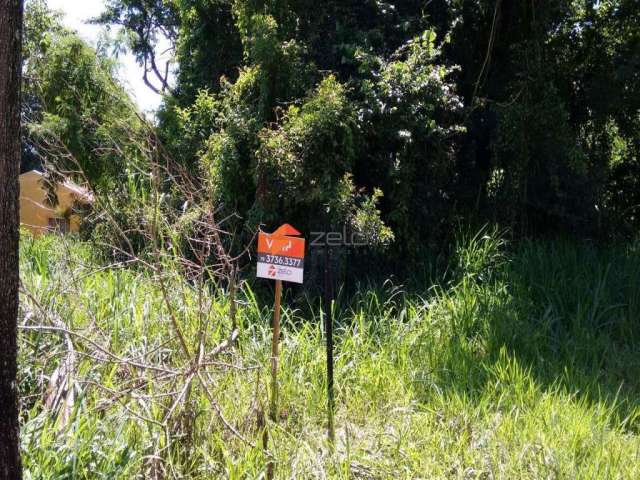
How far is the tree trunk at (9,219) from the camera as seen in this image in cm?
304

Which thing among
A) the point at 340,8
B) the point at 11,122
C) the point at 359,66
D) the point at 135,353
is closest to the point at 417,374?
the point at 135,353

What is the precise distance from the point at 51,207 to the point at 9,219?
5995 millimetres

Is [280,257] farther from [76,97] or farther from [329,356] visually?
[76,97]

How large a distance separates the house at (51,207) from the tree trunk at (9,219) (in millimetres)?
2432

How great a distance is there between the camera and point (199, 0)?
29.4 ft

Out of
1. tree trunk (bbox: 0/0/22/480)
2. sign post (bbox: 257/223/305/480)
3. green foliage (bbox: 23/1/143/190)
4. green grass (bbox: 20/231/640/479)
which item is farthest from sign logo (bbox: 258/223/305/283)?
green foliage (bbox: 23/1/143/190)

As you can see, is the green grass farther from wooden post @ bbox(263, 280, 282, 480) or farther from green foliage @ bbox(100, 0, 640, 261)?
green foliage @ bbox(100, 0, 640, 261)

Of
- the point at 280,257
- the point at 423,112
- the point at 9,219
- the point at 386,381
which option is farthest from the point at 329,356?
the point at 423,112

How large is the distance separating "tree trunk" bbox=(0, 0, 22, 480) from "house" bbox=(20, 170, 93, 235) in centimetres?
243

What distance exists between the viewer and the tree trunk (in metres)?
3.04

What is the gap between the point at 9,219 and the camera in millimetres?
3080

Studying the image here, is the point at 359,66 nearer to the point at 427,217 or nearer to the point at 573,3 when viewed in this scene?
the point at 427,217

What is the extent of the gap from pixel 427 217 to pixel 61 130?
15.8 feet

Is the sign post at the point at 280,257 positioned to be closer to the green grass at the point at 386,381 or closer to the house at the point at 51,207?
the green grass at the point at 386,381
